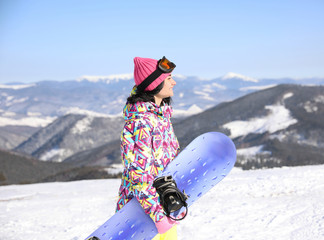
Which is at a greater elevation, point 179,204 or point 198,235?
point 179,204

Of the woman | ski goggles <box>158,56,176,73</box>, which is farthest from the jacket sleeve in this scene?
Answer: ski goggles <box>158,56,176,73</box>

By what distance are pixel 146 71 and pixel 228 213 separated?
5815 millimetres

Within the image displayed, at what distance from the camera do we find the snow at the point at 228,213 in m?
6.68

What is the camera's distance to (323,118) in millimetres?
142875

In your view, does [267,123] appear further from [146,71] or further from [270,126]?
[146,71]

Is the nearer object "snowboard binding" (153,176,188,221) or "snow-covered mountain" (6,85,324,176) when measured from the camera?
"snowboard binding" (153,176,188,221)

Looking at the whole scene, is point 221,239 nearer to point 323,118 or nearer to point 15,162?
point 15,162

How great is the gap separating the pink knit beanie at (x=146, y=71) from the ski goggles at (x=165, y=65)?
49mm

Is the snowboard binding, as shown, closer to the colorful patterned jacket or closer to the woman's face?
the colorful patterned jacket

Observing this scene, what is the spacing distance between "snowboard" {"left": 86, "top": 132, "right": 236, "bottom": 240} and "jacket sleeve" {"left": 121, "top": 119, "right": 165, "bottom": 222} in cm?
32

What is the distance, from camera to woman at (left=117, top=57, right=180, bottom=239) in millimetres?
2953

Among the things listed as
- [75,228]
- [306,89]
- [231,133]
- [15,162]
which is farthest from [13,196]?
[306,89]

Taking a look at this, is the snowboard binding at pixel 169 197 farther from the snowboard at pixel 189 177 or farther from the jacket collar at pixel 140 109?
the jacket collar at pixel 140 109

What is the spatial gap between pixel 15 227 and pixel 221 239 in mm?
5816
